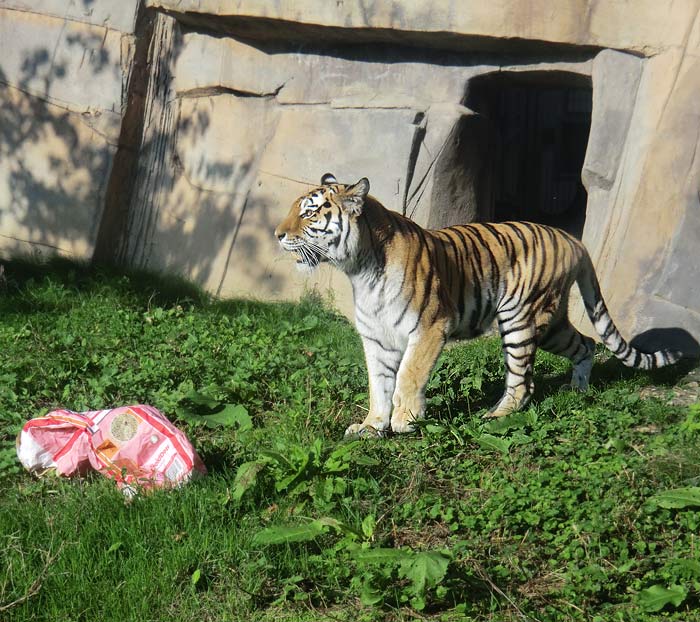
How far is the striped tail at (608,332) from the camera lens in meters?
5.75

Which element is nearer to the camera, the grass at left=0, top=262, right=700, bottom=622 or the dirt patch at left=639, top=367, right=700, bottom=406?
the grass at left=0, top=262, right=700, bottom=622

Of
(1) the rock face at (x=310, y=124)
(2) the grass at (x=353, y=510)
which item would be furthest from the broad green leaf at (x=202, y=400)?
(1) the rock face at (x=310, y=124)

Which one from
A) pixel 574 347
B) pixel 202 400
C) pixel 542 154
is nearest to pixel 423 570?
pixel 202 400

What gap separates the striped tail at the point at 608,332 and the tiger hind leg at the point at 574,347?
111 mm

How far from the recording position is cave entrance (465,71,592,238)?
980cm

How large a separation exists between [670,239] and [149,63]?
4.34 metres

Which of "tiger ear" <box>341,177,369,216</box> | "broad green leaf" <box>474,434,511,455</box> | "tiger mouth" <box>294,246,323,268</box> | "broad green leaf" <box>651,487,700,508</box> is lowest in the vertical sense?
"broad green leaf" <box>474,434,511,455</box>

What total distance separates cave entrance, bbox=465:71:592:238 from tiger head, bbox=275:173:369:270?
4.69m

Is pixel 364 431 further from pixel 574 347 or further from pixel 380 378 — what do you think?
pixel 574 347

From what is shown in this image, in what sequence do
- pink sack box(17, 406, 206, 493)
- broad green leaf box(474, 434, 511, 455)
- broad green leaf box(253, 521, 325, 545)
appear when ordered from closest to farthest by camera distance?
1. broad green leaf box(253, 521, 325, 545)
2. pink sack box(17, 406, 206, 493)
3. broad green leaf box(474, 434, 511, 455)

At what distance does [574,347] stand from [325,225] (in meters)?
1.67

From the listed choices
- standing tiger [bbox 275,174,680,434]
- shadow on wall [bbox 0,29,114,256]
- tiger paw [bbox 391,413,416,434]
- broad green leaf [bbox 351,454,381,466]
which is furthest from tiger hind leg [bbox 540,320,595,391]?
shadow on wall [bbox 0,29,114,256]

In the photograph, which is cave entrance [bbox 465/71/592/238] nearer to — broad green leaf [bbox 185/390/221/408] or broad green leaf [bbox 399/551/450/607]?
broad green leaf [bbox 185/390/221/408]

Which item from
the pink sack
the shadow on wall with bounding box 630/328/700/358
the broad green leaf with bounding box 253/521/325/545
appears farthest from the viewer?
the shadow on wall with bounding box 630/328/700/358
